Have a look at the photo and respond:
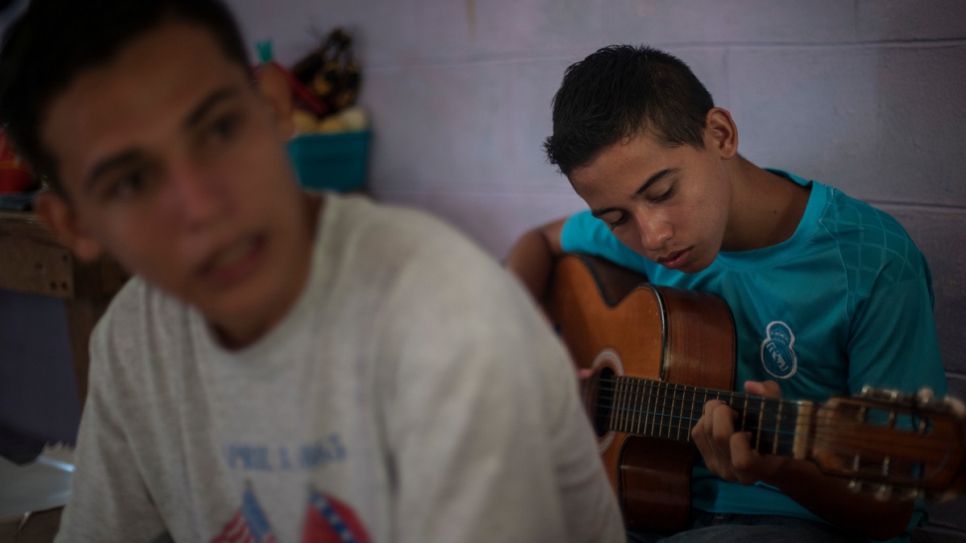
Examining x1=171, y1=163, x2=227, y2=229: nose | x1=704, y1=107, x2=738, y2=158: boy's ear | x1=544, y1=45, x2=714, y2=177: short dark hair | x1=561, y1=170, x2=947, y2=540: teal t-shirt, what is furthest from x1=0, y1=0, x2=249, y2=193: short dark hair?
x1=561, y1=170, x2=947, y2=540: teal t-shirt

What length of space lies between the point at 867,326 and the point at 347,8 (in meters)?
1.45

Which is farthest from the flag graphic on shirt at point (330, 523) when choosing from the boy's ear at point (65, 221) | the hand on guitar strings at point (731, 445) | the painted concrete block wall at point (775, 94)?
the painted concrete block wall at point (775, 94)

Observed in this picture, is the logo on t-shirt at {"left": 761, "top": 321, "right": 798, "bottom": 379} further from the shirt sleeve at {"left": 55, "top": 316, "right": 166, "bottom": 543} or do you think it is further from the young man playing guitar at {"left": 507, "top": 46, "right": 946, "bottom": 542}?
the shirt sleeve at {"left": 55, "top": 316, "right": 166, "bottom": 543}

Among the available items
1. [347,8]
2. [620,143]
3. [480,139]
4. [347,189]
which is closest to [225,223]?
[620,143]

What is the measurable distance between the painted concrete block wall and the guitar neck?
1.42 feet

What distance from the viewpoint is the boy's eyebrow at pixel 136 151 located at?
0.54 m

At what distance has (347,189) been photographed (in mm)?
1853

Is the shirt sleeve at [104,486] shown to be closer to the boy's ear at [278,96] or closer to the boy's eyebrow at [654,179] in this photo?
the boy's ear at [278,96]

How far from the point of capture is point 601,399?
1183 millimetres

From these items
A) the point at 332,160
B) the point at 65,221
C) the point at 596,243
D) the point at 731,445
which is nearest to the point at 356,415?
the point at 65,221

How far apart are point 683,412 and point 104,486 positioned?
2.33ft

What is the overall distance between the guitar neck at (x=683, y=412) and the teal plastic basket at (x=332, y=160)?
2.87 ft

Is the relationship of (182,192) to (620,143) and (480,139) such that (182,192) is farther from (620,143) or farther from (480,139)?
(480,139)

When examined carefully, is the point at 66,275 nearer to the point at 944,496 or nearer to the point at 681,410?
the point at 681,410
